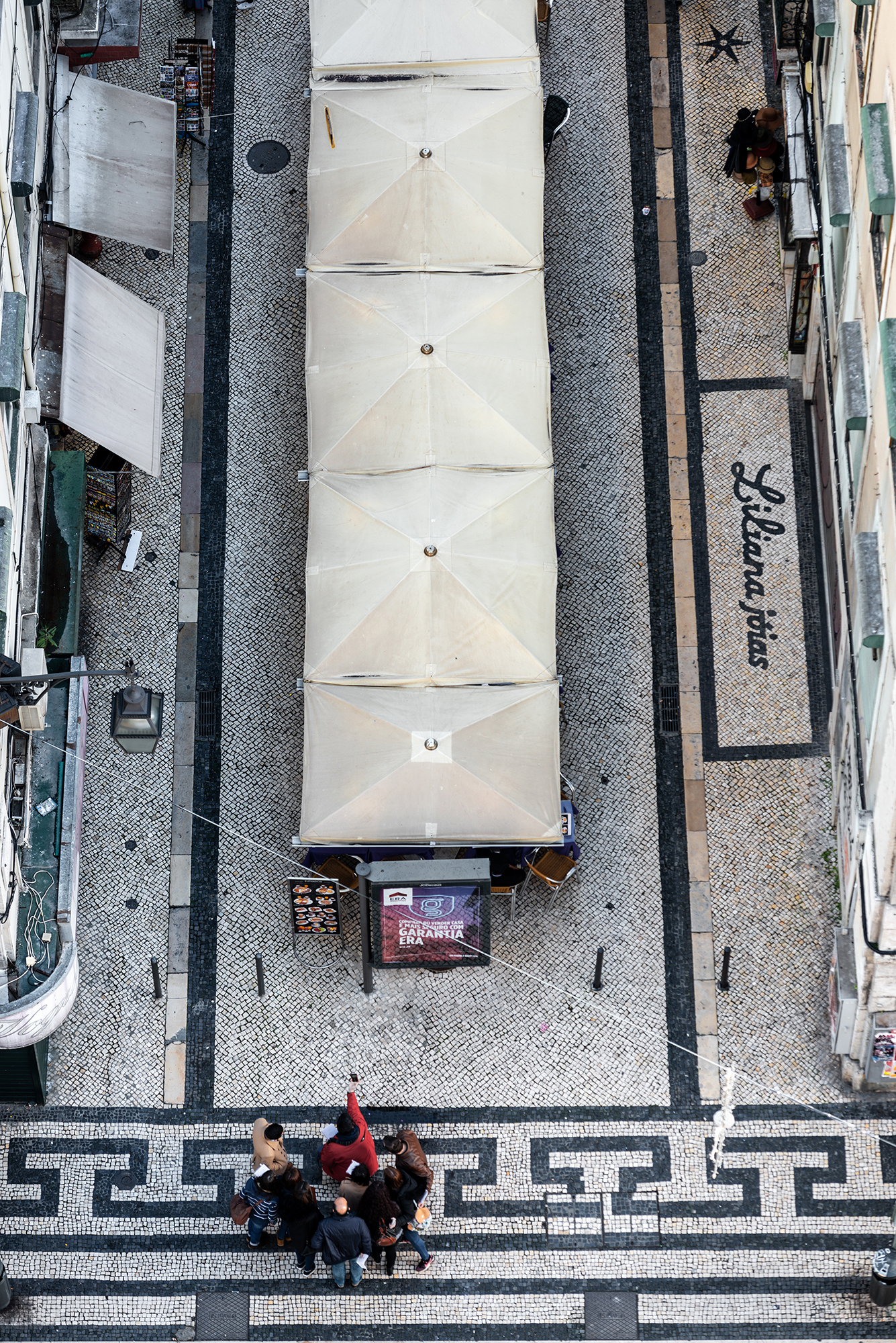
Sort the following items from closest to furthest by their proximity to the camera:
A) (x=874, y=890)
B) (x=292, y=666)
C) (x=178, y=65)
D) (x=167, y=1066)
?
1. (x=874, y=890)
2. (x=167, y=1066)
3. (x=292, y=666)
4. (x=178, y=65)

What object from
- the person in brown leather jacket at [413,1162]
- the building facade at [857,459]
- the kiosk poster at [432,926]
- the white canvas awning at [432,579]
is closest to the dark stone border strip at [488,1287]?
the person in brown leather jacket at [413,1162]

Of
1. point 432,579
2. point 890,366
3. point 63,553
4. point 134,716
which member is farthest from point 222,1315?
point 890,366

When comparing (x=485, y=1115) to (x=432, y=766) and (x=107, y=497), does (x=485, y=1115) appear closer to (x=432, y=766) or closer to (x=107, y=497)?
(x=432, y=766)

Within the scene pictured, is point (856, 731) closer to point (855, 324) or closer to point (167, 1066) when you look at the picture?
point (855, 324)

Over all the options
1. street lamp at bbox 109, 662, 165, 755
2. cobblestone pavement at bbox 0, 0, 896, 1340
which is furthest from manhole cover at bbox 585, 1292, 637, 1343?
street lamp at bbox 109, 662, 165, 755

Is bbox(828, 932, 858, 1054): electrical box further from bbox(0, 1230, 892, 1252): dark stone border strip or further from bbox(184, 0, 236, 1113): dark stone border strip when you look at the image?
bbox(184, 0, 236, 1113): dark stone border strip

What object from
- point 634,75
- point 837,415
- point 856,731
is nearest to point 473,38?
point 634,75

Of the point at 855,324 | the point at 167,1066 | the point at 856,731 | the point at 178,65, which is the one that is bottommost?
the point at 167,1066
